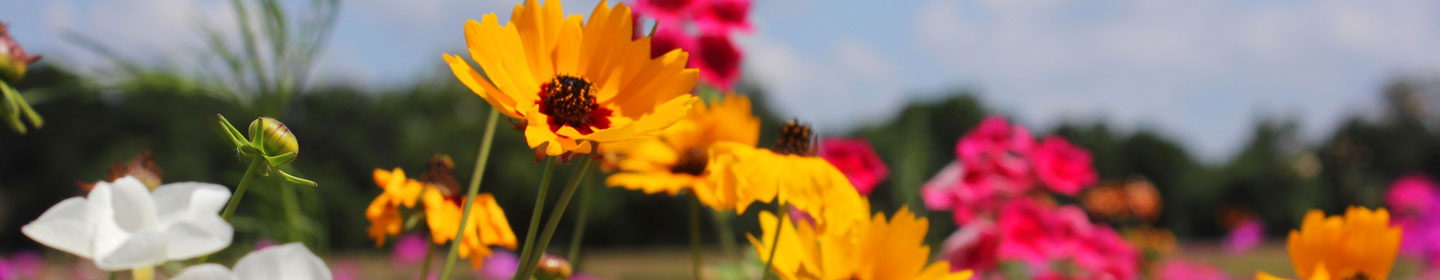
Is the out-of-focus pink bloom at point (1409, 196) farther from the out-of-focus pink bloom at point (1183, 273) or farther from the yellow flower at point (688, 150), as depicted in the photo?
the yellow flower at point (688, 150)

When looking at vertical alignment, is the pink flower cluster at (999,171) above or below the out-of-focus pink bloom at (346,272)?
above

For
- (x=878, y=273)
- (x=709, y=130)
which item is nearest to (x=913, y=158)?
(x=709, y=130)

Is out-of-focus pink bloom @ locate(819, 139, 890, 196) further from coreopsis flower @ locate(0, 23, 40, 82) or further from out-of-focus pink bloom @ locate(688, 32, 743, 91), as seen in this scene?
coreopsis flower @ locate(0, 23, 40, 82)

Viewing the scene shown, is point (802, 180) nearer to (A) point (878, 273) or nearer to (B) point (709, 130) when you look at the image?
(A) point (878, 273)

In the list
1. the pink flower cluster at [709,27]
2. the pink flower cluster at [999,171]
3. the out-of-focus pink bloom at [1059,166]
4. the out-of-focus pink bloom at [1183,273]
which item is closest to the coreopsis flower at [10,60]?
the pink flower cluster at [709,27]

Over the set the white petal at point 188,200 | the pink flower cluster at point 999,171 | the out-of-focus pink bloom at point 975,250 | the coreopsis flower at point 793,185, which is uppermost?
the pink flower cluster at point 999,171

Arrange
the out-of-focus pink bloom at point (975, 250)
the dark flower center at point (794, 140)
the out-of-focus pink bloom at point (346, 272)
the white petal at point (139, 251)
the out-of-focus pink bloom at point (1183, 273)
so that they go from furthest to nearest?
the out-of-focus pink bloom at point (1183, 273) < the out-of-focus pink bloom at point (346, 272) < the out-of-focus pink bloom at point (975, 250) < the dark flower center at point (794, 140) < the white petal at point (139, 251)
